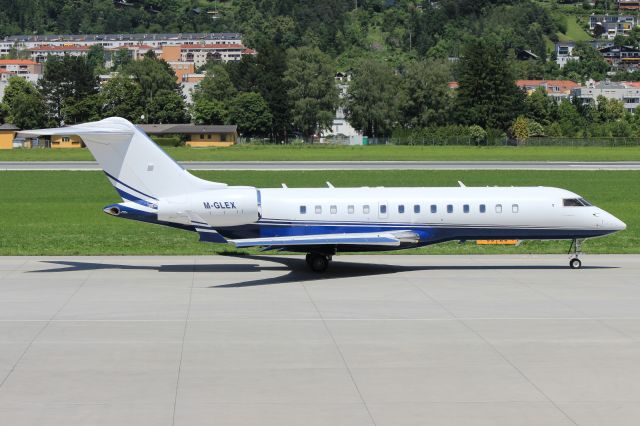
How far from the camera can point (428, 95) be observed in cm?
16200

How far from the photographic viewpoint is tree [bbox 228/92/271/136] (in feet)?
534

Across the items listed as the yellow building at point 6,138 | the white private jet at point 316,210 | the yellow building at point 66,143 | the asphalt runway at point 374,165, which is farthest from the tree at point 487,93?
the white private jet at point 316,210

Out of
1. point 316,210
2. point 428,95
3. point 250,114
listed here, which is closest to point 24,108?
point 250,114

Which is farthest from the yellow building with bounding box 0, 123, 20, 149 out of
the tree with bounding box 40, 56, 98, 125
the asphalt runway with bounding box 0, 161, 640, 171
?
the tree with bounding box 40, 56, 98, 125

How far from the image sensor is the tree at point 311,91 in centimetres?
16425
